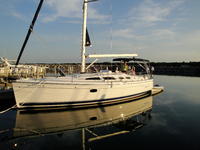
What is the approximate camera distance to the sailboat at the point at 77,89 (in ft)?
35.4

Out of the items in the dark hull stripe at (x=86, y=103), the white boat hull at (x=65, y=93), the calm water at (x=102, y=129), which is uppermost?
the white boat hull at (x=65, y=93)

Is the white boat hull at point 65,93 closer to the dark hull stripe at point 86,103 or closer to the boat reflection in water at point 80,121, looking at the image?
the dark hull stripe at point 86,103

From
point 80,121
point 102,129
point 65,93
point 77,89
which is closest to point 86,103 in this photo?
point 77,89

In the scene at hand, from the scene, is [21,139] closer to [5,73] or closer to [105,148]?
[105,148]

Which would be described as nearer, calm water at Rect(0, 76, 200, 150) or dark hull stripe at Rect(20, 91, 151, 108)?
calm water at Rect(0, 76, 200, 150)

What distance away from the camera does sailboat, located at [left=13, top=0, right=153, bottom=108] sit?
35.4 ft

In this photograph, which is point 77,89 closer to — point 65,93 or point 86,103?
point 65,93

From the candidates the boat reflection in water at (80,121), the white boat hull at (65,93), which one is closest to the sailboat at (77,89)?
the white boat hull at (65,93)

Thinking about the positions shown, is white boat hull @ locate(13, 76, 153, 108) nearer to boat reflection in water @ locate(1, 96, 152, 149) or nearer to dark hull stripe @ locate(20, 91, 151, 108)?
dark hull stripe @ locate(20, 91, 151, 108)

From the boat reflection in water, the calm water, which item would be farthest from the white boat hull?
the calm water

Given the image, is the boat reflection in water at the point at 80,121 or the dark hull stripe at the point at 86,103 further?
the dark hull stripe at the point at 86,103

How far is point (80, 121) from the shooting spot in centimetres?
946

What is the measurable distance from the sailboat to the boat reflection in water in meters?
0.60

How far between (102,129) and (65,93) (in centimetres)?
Answer: 400
